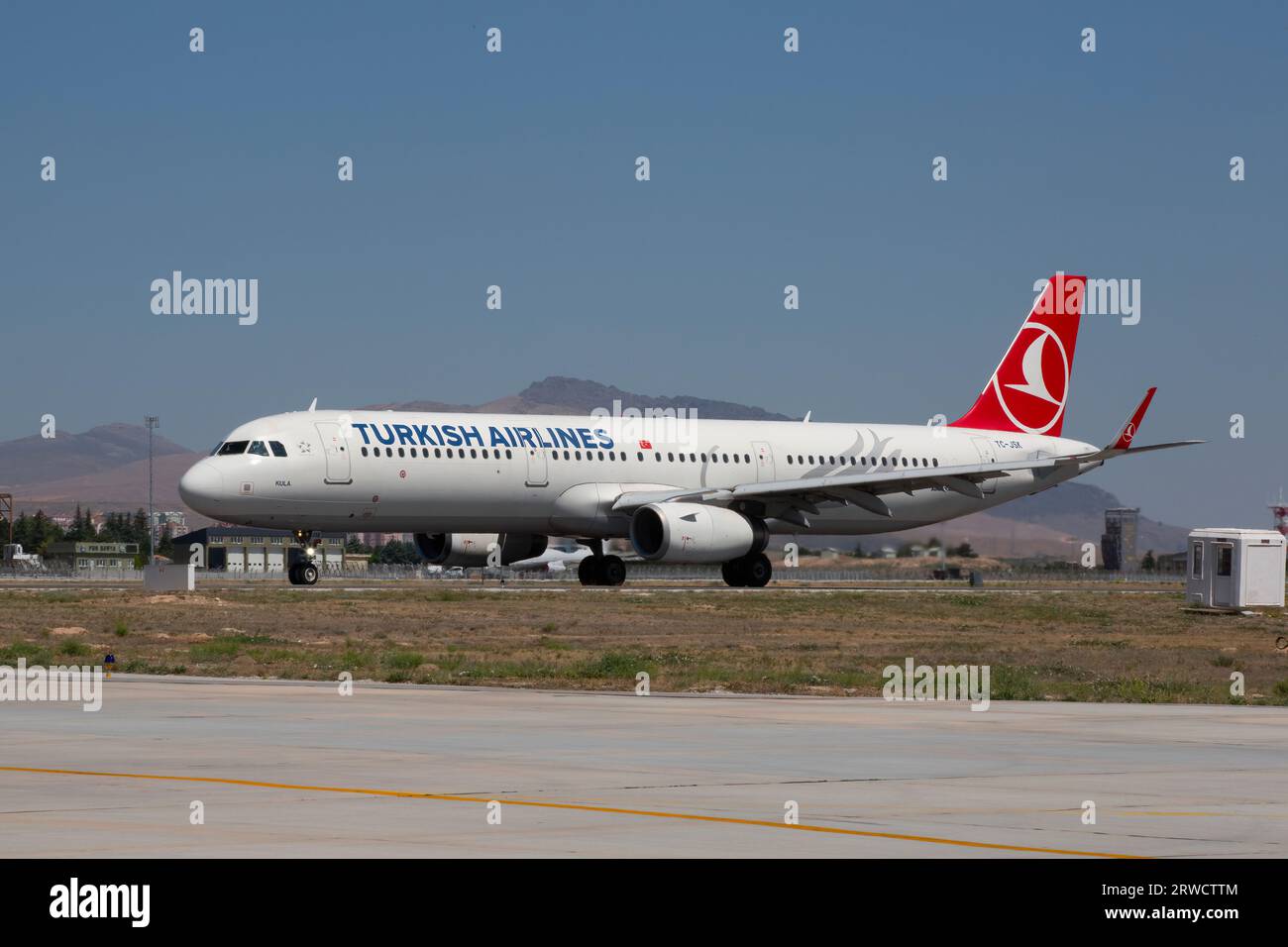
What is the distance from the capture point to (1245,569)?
173 feet

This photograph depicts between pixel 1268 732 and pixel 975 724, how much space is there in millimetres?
3010

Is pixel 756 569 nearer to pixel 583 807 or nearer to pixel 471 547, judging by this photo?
pixel 471 547

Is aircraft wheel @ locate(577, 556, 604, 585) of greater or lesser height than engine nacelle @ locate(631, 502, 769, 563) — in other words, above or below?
below

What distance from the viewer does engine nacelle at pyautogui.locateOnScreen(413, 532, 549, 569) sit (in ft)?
188

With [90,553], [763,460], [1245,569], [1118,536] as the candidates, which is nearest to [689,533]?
[763,460]

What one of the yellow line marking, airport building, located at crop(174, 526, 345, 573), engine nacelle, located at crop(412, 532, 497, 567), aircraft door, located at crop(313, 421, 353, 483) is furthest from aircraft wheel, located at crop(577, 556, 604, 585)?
airport building, located at crop(174, 526, 345, 573)

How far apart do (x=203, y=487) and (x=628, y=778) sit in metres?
37.2

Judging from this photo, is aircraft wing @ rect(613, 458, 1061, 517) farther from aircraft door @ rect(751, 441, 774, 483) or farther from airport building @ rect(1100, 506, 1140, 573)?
airport building @ rect(1100, 506, 1140, 573)

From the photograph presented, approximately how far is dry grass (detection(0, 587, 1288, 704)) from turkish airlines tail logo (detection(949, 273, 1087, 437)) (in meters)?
11.0

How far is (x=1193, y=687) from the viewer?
2691 centimetres
